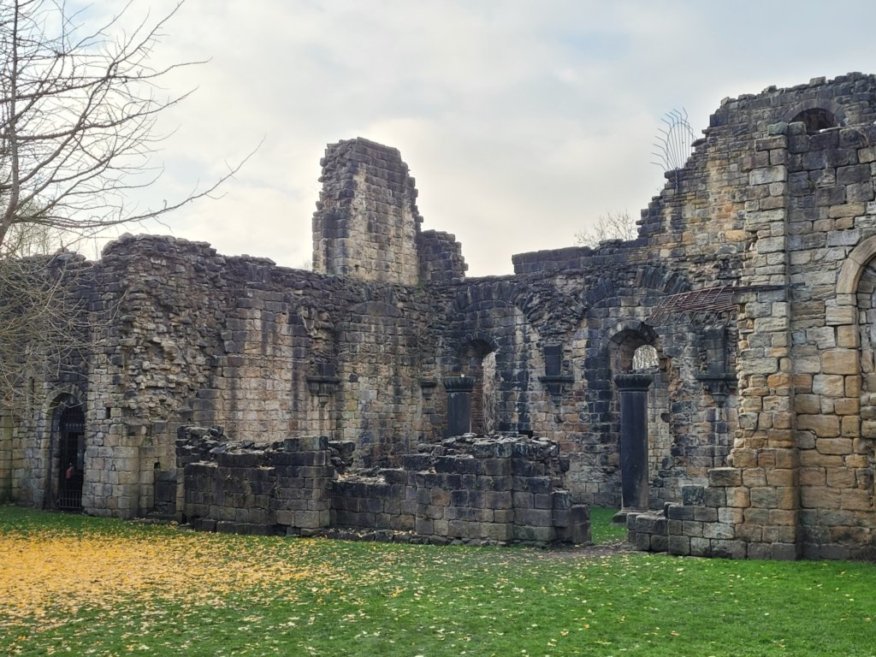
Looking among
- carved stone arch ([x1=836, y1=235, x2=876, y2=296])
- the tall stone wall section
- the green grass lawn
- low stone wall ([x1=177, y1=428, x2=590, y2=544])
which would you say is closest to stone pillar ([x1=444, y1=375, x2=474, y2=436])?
the tall stone wall section

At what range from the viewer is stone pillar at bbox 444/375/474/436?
25.8 metres

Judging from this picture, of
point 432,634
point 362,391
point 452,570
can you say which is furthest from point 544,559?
point 362,391

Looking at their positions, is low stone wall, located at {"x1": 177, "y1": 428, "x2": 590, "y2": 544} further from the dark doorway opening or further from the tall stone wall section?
the tall stone wall section

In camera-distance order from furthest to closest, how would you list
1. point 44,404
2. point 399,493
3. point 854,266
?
1. point 44,404
2. point 399,493
3. point 854,266

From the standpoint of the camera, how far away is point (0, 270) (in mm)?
10938

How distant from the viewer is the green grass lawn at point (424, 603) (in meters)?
8.91

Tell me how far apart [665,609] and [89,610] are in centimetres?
619

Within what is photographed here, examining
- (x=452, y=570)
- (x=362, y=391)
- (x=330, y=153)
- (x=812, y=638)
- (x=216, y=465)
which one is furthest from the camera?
(x=330, y=153)

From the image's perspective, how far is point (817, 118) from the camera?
2377cm

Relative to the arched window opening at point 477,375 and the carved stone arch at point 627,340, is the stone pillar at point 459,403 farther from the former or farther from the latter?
the carved stone arch at point 627,340

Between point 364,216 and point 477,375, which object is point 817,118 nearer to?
point 477,375

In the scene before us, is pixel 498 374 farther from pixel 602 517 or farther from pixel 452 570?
pixel 452 570

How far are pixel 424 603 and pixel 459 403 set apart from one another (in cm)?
1539

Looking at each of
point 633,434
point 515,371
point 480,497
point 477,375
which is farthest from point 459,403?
point 480,497
